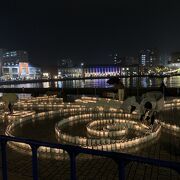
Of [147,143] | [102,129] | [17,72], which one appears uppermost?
[17,72]

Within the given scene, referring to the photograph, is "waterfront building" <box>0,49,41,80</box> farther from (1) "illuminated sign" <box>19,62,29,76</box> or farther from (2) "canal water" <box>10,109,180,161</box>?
(2) "canal water" <box>10,109,180,161</box>

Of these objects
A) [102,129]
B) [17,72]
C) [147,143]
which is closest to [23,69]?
[17,72]

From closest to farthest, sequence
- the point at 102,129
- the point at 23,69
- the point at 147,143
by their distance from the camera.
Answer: the point at 147,143 → the point at 102,129 → the point at 23,69

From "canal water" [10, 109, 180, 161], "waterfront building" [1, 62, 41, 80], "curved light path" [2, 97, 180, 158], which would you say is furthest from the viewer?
"waterfront building" [1, 62, 41, 80]

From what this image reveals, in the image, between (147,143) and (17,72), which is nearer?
(147,143)

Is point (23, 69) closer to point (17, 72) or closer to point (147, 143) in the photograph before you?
point (17, 72)

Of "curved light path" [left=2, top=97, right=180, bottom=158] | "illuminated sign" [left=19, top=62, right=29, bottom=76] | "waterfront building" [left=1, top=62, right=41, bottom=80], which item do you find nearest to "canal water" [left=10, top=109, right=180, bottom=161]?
"curved light path" [left=2, top=97, right=180, bottom=158]

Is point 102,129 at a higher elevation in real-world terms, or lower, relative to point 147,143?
higher

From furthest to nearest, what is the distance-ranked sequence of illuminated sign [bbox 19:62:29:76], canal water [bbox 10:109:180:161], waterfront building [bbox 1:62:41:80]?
illuminated sign [bbox 19:62:29:76]
waterfront building [bbox 1:62:41:80]
canal water [bbox 10:109:180:161]

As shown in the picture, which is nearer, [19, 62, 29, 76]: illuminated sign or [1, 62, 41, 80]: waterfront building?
[1, 62, 41, 80]: waterfront building

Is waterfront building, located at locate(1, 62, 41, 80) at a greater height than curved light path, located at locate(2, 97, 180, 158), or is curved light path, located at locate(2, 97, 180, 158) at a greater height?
waterfront building, located at locate(1, 62, 41, 80)

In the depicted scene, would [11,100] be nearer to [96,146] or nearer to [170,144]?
[96,146]

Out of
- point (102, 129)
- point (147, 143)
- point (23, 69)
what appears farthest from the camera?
point (23, 69)

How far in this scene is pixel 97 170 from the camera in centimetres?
775
